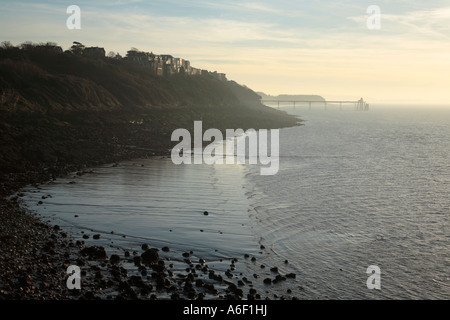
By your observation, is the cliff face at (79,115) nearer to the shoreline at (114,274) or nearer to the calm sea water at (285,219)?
the calm sea water at (285,219)

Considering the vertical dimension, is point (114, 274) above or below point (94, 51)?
below

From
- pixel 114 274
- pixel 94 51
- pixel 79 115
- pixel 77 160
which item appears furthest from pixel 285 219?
pixel 94 51

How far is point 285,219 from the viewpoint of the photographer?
91.1 ft

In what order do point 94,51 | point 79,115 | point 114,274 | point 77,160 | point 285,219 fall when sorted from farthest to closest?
1. point 94,51
2. point 79,115
3. point 77,160
4. point 285,219
5. point 114,274

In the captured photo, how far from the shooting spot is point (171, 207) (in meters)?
28.9

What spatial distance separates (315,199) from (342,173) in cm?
1544

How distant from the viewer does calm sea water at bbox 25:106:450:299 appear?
63.2ft

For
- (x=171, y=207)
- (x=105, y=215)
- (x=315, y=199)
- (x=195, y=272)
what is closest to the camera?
(x=195, y=272)

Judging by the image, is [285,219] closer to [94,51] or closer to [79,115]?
[79,115]

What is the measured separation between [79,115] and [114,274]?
55.5m

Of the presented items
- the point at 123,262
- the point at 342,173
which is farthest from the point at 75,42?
the point at 123,262

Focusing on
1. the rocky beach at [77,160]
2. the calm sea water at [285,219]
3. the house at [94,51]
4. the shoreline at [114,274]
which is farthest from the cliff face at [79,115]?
the shoreline at [114,274]
